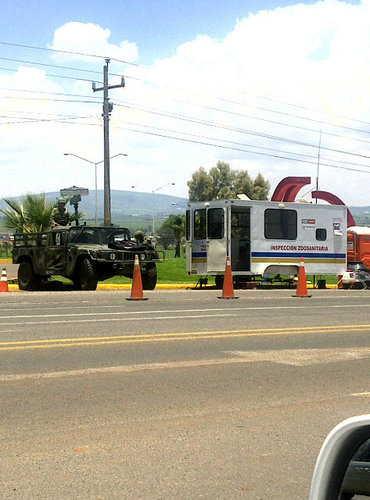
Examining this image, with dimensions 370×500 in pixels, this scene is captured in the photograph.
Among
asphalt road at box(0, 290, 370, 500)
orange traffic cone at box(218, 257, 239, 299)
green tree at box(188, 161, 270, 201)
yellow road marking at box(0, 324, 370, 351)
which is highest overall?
green tree at box(188, 161, 270, 201)

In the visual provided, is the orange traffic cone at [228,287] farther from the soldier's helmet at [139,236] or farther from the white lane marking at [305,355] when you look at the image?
the white lane marking at [305,355]

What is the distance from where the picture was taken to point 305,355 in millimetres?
10117

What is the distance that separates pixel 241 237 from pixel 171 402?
18.9 metres

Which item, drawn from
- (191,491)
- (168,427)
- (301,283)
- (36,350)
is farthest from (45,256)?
(191,491)

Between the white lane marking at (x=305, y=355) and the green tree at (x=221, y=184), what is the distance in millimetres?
96886

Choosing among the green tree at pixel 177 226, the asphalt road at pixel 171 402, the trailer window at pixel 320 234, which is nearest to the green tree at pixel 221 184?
the green tree at pixel 177 226

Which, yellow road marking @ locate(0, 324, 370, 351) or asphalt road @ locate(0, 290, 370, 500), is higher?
yellow road marking @ locate(0, 324, 370, 351)

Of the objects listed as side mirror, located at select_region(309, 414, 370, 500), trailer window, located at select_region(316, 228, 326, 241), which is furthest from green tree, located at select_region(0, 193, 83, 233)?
side mirror, located at select_region(309, 414, 370, 500)

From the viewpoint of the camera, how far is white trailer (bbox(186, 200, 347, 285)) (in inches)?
1000

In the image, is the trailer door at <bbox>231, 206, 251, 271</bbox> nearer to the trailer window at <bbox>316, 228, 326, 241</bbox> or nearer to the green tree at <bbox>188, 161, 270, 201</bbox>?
the trailer window at <bbox>316, 228, 326, 241</bbox>

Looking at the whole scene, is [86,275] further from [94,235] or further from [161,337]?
[161,337]

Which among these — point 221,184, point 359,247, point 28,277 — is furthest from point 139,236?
point 221,184

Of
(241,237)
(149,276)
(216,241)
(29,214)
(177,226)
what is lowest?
(149,276)

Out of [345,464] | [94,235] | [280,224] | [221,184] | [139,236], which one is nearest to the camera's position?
[345,464]
